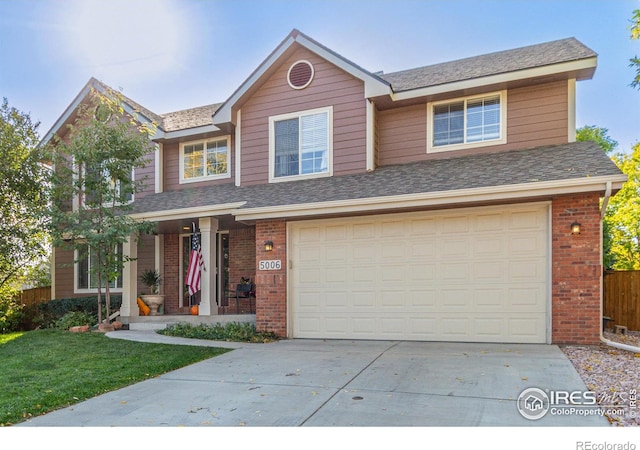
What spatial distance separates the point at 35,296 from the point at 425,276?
40.7 feet

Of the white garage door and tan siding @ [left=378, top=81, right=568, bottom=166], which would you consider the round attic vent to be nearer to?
tan siding @ [left=378, top=81, right=568, bottom=166]

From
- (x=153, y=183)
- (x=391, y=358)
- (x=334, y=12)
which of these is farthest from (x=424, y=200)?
(x=153, y=183)

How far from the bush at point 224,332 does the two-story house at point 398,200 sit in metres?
0.24

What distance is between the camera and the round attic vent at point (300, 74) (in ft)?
35.1

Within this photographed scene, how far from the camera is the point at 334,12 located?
7500 millimetres

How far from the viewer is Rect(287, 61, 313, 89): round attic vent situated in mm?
10688

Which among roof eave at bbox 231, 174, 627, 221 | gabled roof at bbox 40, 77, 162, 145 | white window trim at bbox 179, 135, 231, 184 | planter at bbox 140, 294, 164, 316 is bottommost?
planter at bbox 140, 294, 164, 316

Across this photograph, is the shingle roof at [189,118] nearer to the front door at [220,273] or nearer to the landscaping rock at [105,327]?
the front door at [220,273]

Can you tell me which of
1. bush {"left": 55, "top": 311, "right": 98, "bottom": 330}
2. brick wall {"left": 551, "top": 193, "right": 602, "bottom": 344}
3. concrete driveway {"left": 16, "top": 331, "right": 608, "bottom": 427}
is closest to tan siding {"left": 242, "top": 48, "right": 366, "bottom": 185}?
brick wall {"left": 551, "top": 193, "right": 602, "bottom": 344}

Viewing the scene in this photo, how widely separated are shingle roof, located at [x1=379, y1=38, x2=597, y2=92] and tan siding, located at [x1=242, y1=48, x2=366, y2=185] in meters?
1.18

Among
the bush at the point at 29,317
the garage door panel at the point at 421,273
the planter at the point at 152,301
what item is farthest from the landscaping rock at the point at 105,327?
the garage door panel at the point at 421,273

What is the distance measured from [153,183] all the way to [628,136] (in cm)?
2029

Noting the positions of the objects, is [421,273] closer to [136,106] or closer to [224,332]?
[224,332]

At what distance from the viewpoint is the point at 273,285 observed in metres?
9.44
